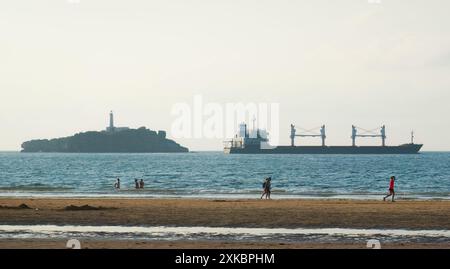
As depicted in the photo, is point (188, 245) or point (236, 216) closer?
point (188, 245)

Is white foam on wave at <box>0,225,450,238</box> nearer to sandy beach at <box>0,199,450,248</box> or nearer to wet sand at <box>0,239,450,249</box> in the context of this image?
sandy beach at <box>0,199,450,248</box>

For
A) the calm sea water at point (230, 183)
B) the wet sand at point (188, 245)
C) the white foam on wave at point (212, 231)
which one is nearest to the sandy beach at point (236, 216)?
the wet sand at point (188, 245)

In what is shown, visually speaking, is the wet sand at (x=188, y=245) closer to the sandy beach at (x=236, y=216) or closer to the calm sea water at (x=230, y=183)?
the sandy beach at (x=236, y=216)

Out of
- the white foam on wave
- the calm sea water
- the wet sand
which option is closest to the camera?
the wet sand

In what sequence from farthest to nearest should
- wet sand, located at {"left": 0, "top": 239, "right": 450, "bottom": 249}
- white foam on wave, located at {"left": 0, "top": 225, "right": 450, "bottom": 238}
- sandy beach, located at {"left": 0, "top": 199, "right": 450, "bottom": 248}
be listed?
sandy beach, located at {"left": 0, "top": 199, "right": 450, "bottom": 248} → white foam on wave, located at {"left": 0, "top": 225, "right": 450, "bottom": 238} → wet sand, located at {"left": 0, "top": 239, "right": 450, "bottom": 249}

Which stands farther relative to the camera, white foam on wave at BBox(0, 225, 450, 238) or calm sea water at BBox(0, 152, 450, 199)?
calm sea water at BBox(0, 152, 450, 199)

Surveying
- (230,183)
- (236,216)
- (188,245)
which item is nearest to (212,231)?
(188,245)

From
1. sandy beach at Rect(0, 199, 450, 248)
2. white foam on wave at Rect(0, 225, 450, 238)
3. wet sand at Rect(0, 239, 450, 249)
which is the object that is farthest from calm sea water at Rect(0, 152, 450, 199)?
wet sand at Rect(0, 239, 450, 249)

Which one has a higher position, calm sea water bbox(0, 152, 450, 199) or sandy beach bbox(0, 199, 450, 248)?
sandy beach bbox(0, 199, 450, 248)

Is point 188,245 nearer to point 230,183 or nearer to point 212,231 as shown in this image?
point 212,231

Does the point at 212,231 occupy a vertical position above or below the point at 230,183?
above
